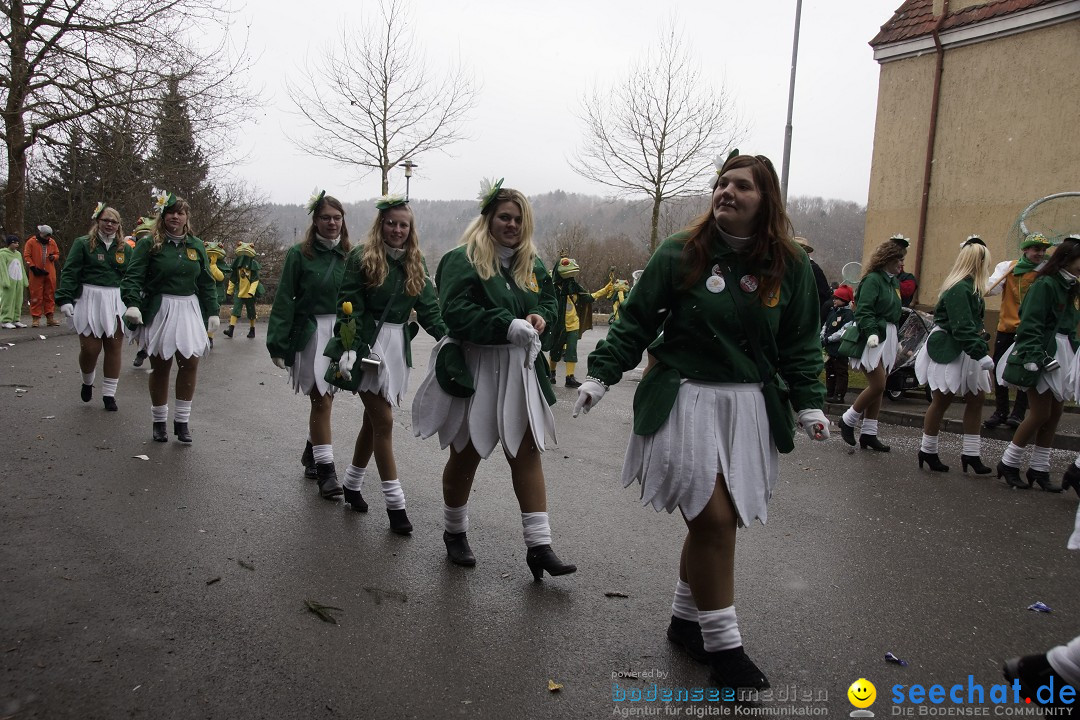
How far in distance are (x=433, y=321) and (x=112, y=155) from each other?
16.9 m

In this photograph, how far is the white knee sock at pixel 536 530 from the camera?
161 inches

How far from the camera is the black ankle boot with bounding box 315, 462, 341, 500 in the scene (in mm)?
5551

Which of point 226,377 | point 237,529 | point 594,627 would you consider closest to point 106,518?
point 237,529

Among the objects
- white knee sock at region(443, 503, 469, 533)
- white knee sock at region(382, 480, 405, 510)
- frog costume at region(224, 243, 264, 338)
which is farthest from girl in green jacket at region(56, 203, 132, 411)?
frog costume at region(224, 243, 264, 338)

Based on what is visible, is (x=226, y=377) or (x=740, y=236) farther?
(x=226, y=377)

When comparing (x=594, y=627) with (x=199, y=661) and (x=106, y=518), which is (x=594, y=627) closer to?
(x=199, y=661)

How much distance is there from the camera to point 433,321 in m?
5.21

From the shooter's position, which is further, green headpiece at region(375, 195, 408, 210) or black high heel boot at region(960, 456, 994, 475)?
black high heel boot at region(960, 456, 994, 475)

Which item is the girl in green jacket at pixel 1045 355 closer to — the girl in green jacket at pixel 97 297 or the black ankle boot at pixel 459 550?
the black ankle boot at pixel 459 550

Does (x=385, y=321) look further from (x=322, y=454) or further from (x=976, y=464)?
(x=976, y=464)

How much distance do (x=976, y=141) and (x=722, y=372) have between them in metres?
14.6

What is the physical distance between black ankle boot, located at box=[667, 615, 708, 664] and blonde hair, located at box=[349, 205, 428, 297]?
2.72m

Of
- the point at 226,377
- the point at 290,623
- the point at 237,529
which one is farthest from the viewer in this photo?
the point at 226,377

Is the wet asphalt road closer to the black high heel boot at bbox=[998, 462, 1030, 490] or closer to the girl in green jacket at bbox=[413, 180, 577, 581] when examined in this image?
the black high heel boot at bbox=[998, 462, 1030, 490]
